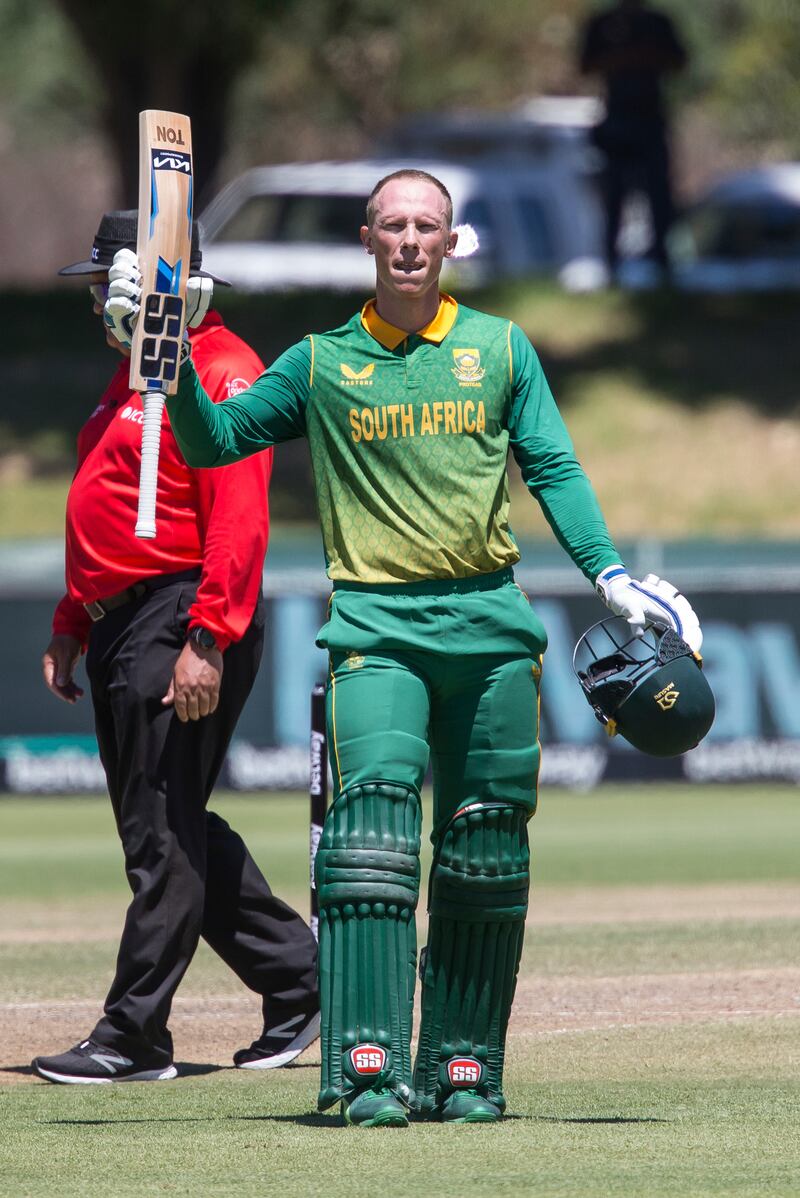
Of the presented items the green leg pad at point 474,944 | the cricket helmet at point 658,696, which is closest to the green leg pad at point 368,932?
the green leg pad at point 474,944

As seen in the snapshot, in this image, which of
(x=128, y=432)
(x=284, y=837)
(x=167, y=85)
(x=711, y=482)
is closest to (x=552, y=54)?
(x=167, y=85)

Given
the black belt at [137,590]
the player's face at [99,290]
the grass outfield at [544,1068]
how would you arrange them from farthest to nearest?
the black belt at [137,590] → the player's face at [99,290] → the grass outfield at [544,1068]

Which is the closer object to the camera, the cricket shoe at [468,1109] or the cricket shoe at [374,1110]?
the cricket shoe at [374,1110]

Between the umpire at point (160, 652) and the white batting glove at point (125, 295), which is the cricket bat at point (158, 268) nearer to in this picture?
the white batting glove at point (125, 295)

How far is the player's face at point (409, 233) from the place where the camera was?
5633 millimetres

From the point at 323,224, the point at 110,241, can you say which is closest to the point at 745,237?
the point at 323,224

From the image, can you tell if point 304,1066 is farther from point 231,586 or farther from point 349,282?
point 349,282

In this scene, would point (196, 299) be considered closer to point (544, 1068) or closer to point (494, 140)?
point (544, 1068)

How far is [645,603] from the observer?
5.43 m

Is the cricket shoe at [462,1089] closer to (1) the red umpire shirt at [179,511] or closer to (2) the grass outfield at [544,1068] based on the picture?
(2) the grass outfield at [544,1068]

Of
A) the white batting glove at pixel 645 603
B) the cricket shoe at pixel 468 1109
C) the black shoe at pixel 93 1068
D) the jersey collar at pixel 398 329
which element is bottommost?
the cricket shoe at pixel 468 1109

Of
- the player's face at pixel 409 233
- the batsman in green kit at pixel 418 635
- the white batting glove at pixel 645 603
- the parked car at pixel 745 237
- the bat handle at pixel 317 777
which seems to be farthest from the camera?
the parked car at pixel 745 237

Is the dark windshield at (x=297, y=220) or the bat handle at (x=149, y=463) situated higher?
the dark windshield at (x=297, y=220)

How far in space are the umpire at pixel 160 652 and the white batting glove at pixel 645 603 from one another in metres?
1.25
